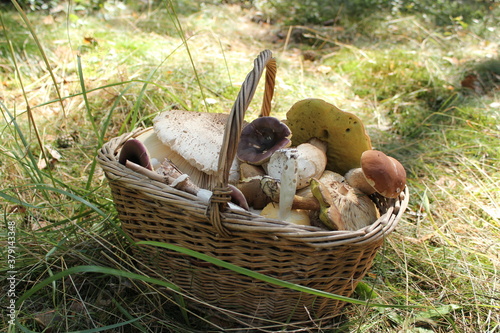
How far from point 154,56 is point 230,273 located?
9.04ft

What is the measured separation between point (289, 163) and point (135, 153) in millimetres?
617

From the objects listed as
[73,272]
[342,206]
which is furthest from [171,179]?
[342,206]

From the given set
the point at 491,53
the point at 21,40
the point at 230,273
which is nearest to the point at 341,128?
the point at 230,273

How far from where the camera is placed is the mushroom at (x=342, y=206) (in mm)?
1331

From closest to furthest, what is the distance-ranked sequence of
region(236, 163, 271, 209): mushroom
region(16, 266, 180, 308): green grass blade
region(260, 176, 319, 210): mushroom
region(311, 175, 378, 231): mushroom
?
region(16, 266, 180, 308): green grass blade → region(311, 175, 378, 231): mushroom → region(260, 176, 319, 210): mushroom → region(236, 163, 271, 209): mushroom

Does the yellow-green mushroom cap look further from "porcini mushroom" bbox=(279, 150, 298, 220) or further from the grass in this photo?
the grass

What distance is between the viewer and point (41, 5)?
538 centimetres

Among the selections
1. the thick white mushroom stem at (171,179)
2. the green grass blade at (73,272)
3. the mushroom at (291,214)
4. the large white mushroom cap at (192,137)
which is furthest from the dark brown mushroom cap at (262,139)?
the green grass blade at (73,272)

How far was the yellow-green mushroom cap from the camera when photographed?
166 centimetres

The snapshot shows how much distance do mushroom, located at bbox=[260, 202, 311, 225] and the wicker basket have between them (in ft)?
0.54

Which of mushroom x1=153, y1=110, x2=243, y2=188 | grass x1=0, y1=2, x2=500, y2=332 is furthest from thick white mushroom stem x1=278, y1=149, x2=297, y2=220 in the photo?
grass x1=0, y1=2, x2=500, y2=332

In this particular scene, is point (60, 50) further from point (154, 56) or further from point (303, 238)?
point (303, 238)

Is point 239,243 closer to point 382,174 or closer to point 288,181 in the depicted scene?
point 288,181

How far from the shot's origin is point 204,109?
307 centimetres
